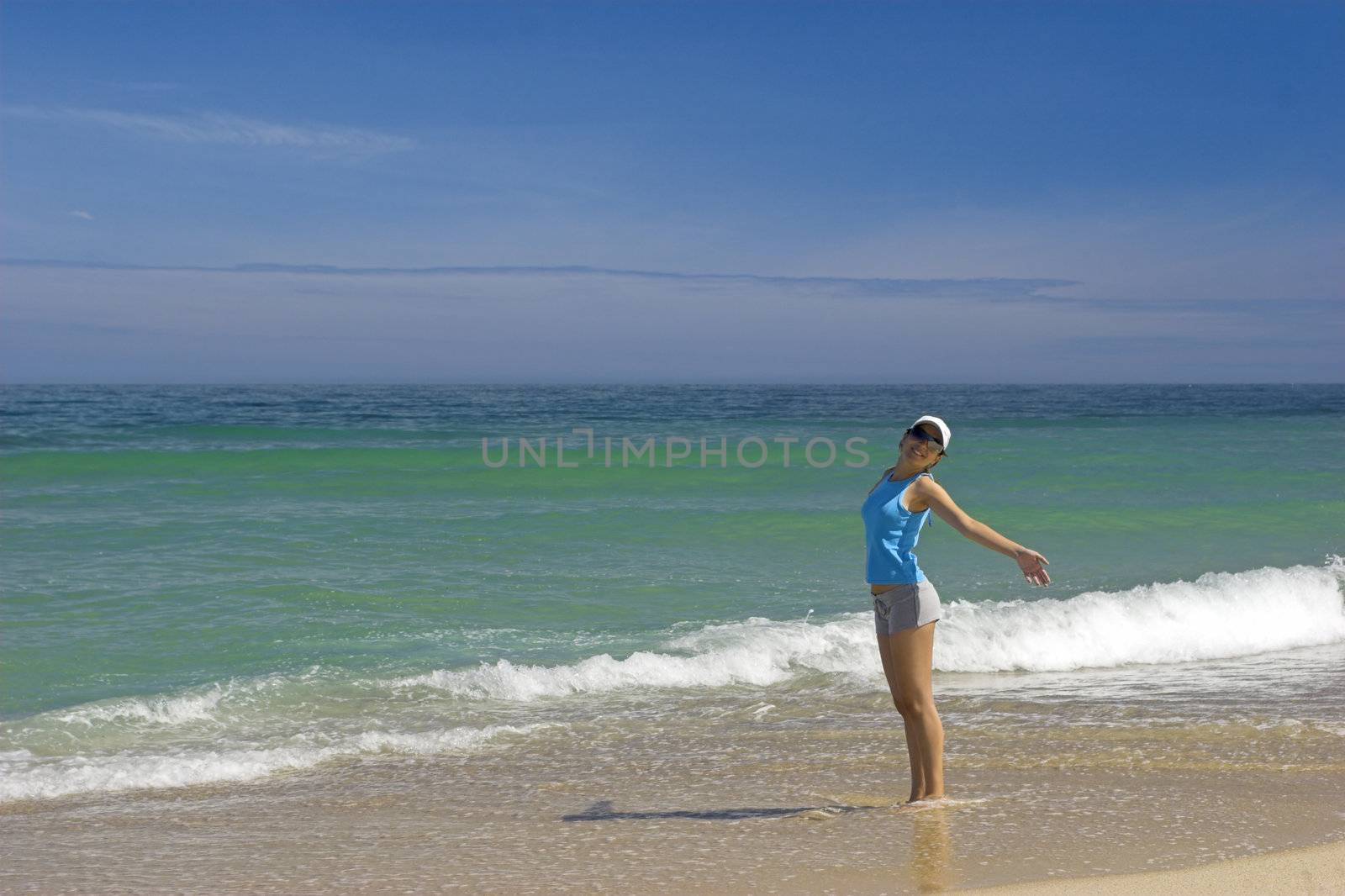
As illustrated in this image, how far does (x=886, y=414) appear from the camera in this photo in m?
44.0

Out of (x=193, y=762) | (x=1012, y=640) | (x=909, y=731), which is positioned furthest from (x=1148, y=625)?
(x=193, y=762)

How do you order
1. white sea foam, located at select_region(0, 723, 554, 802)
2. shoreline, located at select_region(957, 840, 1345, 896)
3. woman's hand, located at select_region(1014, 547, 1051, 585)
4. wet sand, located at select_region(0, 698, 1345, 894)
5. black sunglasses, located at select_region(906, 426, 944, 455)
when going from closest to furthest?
shoreline, located at select_region(957, 840, 1345, 896), wet sand, located at select_region(0, 698, 1345, 894), woman's hand, located at select_region(1014, 547, 1051, 585), black sunglasses, located at select_region(906, 426, 944, 455), white sea foam, located at select_region(0, 723, 554, 802)

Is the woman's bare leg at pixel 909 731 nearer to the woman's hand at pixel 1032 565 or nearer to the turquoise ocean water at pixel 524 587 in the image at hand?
the woman's hand at pixel 1032 565

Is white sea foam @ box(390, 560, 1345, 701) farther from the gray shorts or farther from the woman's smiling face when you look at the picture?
the woman's smiling face

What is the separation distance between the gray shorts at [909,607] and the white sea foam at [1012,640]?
3006mm

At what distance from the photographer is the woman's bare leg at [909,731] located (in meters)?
4.29

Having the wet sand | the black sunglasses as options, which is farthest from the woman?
the wet sand

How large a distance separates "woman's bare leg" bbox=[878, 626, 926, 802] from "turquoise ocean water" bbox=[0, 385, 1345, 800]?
7.66ft

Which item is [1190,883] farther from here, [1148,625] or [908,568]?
[1148,625]

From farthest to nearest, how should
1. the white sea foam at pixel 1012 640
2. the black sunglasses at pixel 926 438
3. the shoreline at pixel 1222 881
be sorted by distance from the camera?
1. the white sea foam at pixel 1012 640
2. the black sunglasses at pixel 926 438
3. the shoreline at pixel 1222 881

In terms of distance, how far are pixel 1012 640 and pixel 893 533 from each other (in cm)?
417

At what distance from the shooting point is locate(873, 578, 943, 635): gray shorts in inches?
164

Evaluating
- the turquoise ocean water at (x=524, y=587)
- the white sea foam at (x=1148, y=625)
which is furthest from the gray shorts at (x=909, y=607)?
the white sea foam at (x=1148, y=625)

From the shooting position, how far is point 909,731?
4410mm
